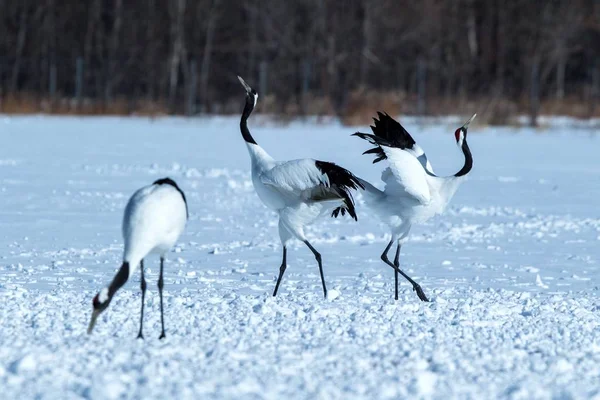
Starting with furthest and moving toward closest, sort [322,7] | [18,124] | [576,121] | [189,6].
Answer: [189,6], [322,7], [576,121], [18,124]

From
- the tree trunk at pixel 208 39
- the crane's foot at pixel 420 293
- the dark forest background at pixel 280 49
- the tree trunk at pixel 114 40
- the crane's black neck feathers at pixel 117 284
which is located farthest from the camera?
the tree trunk at pixel 208 39

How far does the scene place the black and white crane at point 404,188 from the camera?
6.52 metres

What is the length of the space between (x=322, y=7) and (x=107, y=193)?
20.9 meters

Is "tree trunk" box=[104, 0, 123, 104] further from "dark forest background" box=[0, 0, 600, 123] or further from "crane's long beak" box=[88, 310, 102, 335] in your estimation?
"crane's long beak" box=[88, 310, 102, 335]

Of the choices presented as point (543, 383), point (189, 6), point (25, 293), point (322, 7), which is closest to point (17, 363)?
point (25, 293)

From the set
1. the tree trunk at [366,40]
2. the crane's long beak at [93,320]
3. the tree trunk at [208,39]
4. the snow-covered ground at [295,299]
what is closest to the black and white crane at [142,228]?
the crane's long beak at [93,320]

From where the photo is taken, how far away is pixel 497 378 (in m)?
4.71

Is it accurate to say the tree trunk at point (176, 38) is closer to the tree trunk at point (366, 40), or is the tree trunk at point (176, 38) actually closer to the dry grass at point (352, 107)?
the dry grass at point (352, 107)

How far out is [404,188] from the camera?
6.55m

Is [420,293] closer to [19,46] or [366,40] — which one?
[366,40]

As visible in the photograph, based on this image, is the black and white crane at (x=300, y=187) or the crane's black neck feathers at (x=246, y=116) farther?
the crane's black neck feathers at (x=246, y=116)

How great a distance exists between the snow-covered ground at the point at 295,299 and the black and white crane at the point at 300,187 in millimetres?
487

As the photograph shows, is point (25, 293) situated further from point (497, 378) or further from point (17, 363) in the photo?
point (497, 378)

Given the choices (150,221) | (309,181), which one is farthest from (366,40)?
(150,221)
